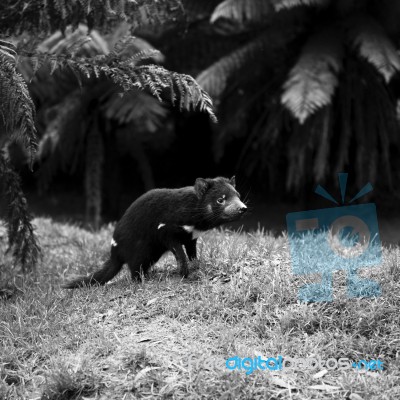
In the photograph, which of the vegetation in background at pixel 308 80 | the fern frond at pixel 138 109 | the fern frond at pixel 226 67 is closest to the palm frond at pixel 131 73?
the vegetation in background at pixel 308 80

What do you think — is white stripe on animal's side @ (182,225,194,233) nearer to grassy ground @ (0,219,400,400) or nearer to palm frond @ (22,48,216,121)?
grassy ground @ (0,219,400,400)

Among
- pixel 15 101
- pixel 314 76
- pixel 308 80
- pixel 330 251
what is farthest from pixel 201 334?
pixel 314 76

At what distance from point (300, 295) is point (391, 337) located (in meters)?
0.58

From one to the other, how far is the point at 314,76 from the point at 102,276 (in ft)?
10.6

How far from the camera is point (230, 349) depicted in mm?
3082

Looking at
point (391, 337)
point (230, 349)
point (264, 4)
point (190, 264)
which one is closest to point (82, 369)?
point (230, 349)

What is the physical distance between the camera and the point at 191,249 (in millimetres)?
3926

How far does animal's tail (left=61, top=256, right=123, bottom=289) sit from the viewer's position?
13.3 feet

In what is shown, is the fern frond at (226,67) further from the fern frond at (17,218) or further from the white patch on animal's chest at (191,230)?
the white patch on animal's chest at (191,230)

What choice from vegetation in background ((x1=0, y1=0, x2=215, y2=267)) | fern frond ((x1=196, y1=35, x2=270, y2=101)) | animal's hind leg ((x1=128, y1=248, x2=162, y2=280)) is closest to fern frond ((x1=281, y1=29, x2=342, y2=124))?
fern frond ((x1=196, y1=35, x2=270, y2=101))

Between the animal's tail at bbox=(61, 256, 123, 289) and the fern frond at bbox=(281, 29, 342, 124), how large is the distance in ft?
7.96

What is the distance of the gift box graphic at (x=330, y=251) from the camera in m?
3.48

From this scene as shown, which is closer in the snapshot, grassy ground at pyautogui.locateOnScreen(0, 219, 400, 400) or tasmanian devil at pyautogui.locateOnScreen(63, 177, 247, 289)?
grassy ground at pyautogui.locateOnScreen(0, 219, 400, 400)

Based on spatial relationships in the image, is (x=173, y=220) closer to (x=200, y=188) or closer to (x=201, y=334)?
(x=200, y=188)
